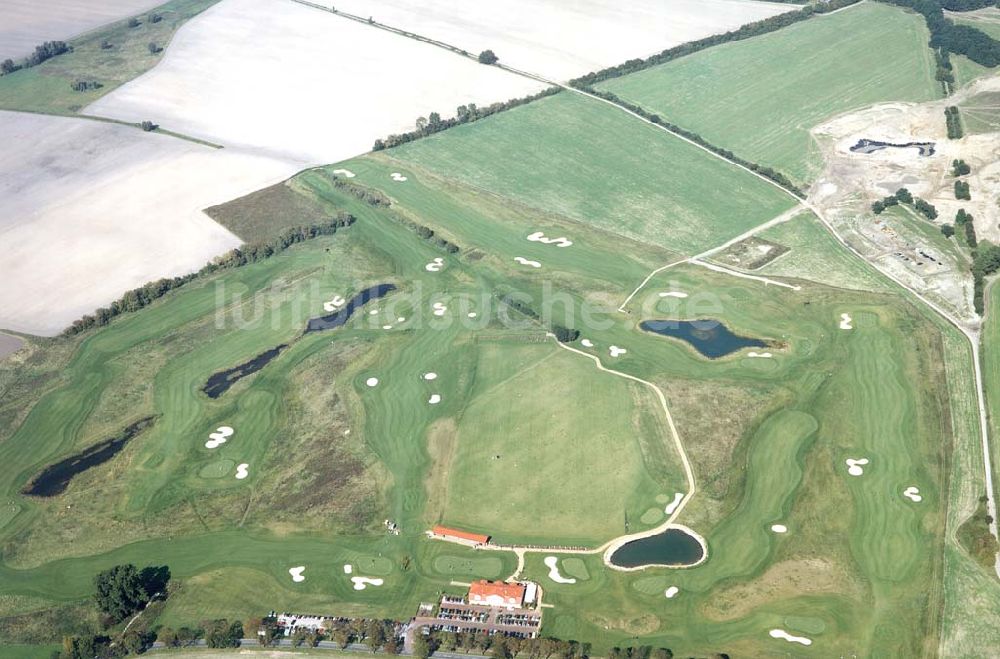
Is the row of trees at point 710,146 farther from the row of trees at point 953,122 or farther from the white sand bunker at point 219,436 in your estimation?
the white sand bunker at point 219,436

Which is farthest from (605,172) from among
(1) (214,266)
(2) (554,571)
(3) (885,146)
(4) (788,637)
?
(4) (788,637)

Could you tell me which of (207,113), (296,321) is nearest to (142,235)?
(296,321)

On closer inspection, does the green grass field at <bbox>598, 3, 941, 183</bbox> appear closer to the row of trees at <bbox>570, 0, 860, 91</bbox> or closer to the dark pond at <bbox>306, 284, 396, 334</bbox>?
the row of trees at <bbox>570, 0, 860, 91</bbox>

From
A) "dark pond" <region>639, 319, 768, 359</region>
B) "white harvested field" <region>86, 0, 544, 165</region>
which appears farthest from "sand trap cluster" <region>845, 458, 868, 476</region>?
"white harvested field" <region>86, 0, 544, 165</region>

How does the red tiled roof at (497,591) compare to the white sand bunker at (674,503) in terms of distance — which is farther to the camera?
the white sand bunker at (674,503)

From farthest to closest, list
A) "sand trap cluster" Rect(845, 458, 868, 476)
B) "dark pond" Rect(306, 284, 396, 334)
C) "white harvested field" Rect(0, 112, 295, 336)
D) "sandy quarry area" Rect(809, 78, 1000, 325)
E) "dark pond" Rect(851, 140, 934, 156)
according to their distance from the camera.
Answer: "dark pond" Rect(851, 140, 934, 156) → "sandy quarry area" Rect(809, 78, 1000, 325) → "white harvested field" Rect(0, 112, 295, 336) → "dark pond" Rect(306, 284, 396, 334) → "sand trap cluster" Rect(845, 458, 868, 476)

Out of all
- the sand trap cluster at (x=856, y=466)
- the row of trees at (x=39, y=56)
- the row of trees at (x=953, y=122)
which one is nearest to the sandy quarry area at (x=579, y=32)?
the row of trees at (x=953, y=122)

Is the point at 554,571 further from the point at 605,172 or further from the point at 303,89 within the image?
the point at 303,89
